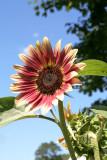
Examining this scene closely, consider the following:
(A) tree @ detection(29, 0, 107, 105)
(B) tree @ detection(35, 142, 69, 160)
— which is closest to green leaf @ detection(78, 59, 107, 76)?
(A) tree @ detection(29, 0, 107, 105)

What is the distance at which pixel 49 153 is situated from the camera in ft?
105

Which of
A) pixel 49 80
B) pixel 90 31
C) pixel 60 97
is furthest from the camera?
pixel 90 31

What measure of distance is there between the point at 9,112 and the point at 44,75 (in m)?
0.12

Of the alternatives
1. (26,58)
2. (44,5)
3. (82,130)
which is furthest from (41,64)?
(44,5)

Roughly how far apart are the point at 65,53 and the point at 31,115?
0.50ft

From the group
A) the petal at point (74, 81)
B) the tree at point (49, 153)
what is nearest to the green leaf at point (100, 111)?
the petal at point (74, 81)

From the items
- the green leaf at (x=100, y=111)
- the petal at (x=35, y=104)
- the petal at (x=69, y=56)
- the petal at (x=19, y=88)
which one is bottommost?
the green leaf at (x=100, y=111)

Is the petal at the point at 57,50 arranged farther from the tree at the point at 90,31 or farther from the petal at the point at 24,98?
the tree at the point at 90,31

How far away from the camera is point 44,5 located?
5.64m

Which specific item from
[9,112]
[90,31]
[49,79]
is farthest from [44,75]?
[90,31]

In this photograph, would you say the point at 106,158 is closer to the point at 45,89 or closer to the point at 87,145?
the point at 87,145

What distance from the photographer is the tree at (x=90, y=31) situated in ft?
16.4

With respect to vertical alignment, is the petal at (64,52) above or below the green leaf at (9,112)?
above

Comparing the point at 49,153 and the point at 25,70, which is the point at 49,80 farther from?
the point at 49,153
